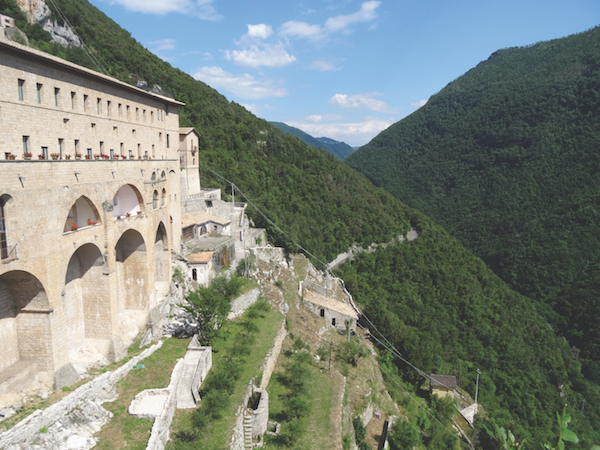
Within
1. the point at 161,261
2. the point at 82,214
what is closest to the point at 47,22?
the point at 161,261

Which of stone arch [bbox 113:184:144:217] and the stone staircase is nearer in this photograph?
the stone staircase

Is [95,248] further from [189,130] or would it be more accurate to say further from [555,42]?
[555,42]

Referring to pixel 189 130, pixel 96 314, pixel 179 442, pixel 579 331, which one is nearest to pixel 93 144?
pixel 96 314

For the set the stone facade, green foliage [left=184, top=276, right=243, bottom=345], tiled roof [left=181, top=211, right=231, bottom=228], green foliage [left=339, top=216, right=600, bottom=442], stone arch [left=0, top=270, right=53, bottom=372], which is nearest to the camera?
the stone facade

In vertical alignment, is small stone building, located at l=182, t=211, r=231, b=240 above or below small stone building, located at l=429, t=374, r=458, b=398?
above

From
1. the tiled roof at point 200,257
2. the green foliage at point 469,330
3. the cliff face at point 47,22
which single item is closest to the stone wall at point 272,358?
the tiled roof at point 200,257

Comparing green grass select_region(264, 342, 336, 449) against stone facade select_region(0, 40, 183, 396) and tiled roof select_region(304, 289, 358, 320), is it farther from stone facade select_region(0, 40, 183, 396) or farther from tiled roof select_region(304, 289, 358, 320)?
tiled roof select_region(304, 289, 358, 320)

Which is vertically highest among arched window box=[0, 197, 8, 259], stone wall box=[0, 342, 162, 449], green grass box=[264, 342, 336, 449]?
arched window box=[0, 197, 8, 259]

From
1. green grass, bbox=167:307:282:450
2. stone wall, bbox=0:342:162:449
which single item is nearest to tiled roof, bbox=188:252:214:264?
green grass, bbox=167:307:282:450
